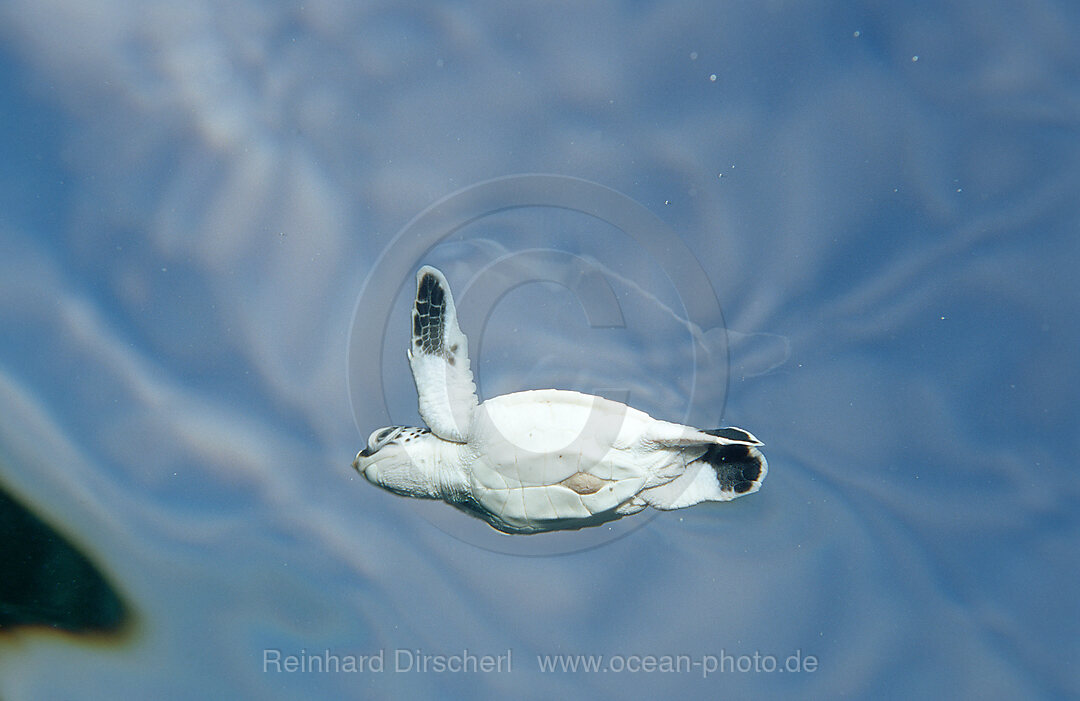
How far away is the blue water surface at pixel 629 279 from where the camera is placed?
3.00 metres

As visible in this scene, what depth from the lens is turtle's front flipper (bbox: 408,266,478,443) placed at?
8.26 ft

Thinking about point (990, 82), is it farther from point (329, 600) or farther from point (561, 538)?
point (329, 600)

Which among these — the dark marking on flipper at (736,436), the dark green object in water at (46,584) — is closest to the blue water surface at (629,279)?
the dark green object in water at (46,584)

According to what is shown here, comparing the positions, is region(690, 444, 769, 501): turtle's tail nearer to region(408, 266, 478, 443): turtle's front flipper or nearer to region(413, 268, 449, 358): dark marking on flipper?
region(408, 266, 478, 443): turtle's front flipper

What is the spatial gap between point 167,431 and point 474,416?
2.29 m

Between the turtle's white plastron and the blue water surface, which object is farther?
the blue water surface

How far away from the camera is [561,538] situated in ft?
11.2

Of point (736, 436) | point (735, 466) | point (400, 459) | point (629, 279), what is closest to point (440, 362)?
point (400, 459)

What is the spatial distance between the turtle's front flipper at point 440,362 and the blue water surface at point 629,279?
1.91 ft

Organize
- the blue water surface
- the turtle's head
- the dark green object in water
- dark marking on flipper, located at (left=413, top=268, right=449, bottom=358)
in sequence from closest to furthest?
dark marking on flipper, located at (left=413, top=268, right=449, bottom=358), the turtle's head, the blue water surface, the dark green object in water

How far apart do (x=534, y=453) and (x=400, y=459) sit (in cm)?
77

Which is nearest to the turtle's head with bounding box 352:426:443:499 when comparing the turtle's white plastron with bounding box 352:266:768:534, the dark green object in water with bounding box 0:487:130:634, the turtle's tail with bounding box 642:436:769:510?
the turtle's white plastron with bounding box 352:266:768:534

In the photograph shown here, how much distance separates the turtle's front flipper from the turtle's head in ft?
0.45

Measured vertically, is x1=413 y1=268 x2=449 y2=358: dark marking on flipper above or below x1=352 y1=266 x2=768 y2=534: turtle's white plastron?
above
